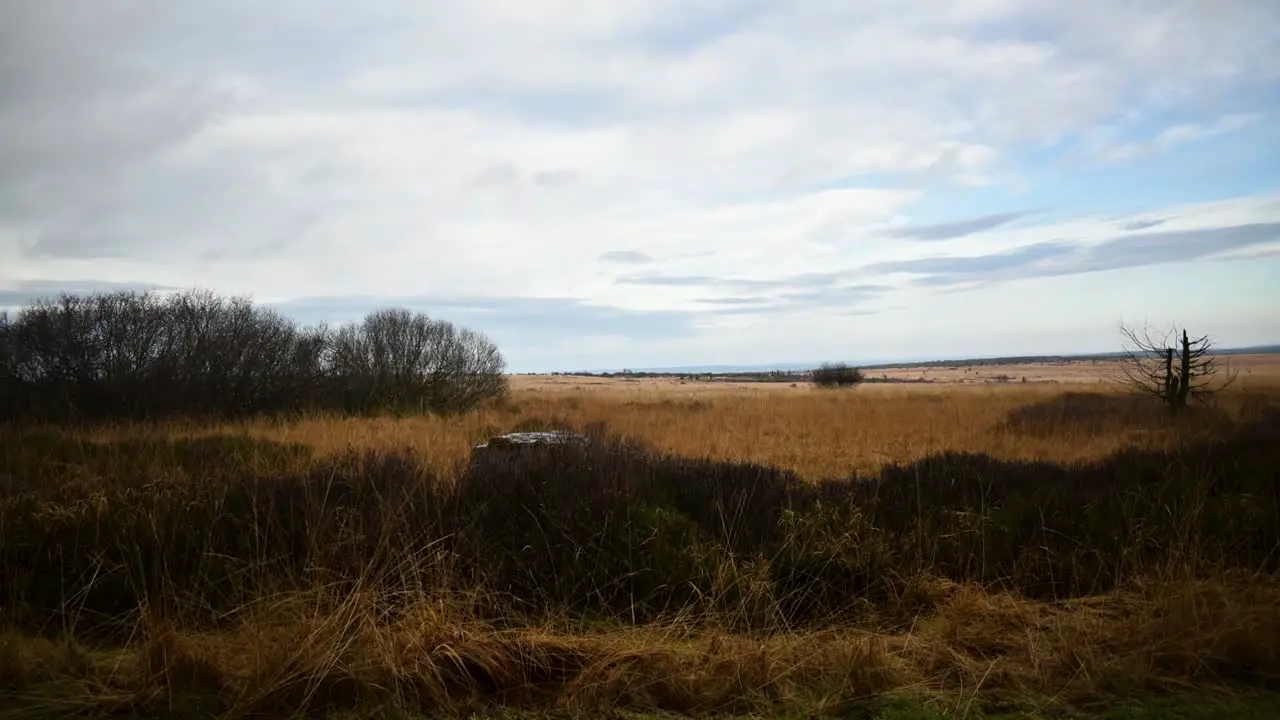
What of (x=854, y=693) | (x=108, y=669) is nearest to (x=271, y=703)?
(x=108, y=669)

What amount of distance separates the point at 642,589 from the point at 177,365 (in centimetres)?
1868

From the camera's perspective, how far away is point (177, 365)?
19.2m

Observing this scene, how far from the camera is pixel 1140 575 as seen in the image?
5.43m

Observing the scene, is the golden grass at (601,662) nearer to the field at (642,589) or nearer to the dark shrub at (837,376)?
the field at (642,589)

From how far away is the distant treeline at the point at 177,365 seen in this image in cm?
1752

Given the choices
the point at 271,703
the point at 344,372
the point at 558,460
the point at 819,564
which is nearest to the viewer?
the point at 271,703

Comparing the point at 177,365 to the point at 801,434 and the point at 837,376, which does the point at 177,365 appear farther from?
the point at 837,376

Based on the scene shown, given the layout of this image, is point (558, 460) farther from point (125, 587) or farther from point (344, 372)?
point (344, 372)

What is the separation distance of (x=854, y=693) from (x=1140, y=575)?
3.12 m

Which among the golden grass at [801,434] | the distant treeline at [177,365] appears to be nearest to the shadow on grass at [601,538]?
the golden grass at [801,434]

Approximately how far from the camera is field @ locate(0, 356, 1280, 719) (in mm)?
3760

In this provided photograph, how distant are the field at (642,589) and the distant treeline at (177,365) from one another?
11028mm

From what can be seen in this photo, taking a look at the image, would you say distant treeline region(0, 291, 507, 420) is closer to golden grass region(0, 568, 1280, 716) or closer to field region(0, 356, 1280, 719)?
field region(0, 356, 1280, 719)

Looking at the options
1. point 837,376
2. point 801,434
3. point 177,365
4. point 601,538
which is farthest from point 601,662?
point 837,376
